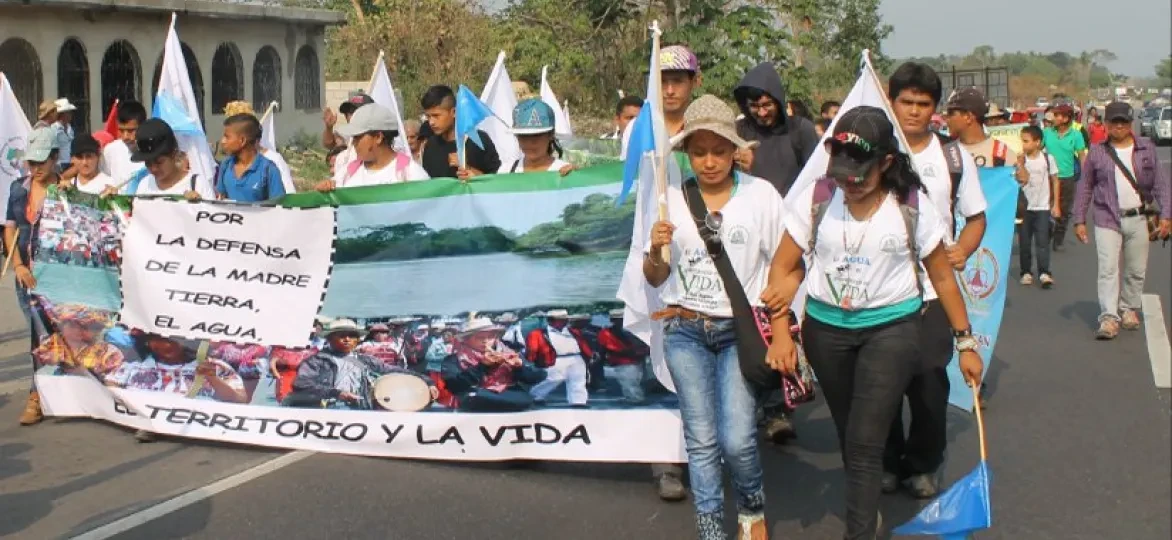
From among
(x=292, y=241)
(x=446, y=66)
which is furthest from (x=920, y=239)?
(x=446, y=66)

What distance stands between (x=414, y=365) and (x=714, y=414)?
6.79 feet

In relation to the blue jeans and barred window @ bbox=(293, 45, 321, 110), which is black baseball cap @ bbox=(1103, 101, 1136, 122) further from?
barred window @ bbox=(293, 45, 321, 110)

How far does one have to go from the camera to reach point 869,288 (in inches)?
187

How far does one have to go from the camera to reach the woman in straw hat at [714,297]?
4922mm

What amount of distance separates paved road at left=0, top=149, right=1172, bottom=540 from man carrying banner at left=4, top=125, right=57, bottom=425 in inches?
19.8

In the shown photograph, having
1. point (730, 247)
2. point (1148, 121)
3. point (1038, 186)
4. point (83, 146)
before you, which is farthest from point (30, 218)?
point (1148, 121)

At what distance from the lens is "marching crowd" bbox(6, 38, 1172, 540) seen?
188 inches

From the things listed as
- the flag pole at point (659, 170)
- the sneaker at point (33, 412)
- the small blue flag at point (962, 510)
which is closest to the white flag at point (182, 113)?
the sneaker at point (33, 412)

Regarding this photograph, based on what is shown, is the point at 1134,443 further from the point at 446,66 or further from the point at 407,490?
the point at 446,66

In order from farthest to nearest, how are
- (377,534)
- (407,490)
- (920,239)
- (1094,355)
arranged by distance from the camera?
1. (1094,355)
2. (407,490)
3. (377,534)
4. (920,239)

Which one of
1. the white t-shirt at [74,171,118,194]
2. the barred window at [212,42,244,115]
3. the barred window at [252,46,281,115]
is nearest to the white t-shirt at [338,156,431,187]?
the white t-shirt at [74,171,118,194]

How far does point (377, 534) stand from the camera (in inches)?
217

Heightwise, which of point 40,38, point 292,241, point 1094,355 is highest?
point 40,38

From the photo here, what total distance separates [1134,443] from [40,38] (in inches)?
662
